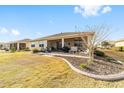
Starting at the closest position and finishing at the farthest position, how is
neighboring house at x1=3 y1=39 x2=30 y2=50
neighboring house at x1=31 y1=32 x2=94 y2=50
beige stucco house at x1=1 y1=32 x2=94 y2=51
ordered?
1. beige stucco house at x1=1 y1=32 x2=94 y2=51
2. neighboring house at x1=31 y1=32 x2=94 y2=50
3. neighboring house at x1=3 y1=39 x2=30 y2=50

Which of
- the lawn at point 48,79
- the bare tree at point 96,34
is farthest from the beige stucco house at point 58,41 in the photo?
the lawn at point 48,79

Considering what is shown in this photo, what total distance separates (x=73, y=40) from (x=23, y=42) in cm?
886

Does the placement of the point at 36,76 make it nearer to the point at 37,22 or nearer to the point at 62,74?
the point at 62,74

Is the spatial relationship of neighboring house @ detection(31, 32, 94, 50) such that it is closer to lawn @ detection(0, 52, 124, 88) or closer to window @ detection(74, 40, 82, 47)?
window @ detection(74, 40, 82, 47)

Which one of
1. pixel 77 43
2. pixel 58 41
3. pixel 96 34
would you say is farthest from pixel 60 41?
pixel 96 34

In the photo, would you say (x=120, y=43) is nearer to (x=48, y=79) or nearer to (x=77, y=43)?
(x=77, y=43)

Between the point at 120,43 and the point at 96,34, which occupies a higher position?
the point at 96,34

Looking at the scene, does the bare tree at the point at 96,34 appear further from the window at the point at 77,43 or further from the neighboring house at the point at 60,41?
the window at the point at 77,43

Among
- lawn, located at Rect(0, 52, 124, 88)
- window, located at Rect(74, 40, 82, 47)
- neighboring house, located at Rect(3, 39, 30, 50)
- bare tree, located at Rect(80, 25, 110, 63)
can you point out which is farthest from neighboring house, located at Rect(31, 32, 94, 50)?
lawn, located at Rect(0, 52, 124, 88)

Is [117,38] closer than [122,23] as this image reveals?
No

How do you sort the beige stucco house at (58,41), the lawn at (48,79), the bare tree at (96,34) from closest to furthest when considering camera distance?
1. the lawn at (48,79)
2. the bare tree at (96,34)
3. the beige stucco house at (58,41)

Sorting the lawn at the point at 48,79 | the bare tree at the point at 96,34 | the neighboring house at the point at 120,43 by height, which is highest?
the bare tree at the point at 96,34
